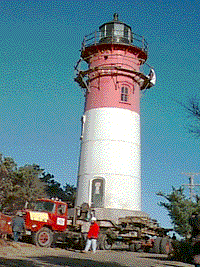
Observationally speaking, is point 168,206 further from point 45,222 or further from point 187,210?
point 45,222

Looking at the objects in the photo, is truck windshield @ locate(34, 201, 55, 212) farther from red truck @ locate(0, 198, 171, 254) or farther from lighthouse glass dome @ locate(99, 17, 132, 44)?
lighthouse glass dome @ locate(99, 17, 132, 44)

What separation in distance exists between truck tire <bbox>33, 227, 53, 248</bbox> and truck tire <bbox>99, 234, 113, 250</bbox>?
298 cm

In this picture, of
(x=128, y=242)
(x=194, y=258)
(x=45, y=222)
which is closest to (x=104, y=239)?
(x=128, y=242)

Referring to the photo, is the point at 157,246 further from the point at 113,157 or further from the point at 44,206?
the point at 44,206

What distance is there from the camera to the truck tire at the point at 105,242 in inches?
759

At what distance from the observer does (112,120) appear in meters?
24.6

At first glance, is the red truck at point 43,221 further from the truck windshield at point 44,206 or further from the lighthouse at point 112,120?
the lighthouse at point 112,120

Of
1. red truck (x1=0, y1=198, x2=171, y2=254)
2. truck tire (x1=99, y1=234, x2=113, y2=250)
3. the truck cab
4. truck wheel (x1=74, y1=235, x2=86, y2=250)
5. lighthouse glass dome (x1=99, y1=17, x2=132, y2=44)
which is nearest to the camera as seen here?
red truck (x1=0, y1=198, x2=171, y2=254)

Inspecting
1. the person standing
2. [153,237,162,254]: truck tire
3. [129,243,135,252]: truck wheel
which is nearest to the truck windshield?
the person standing

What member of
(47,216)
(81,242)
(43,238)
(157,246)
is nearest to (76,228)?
(81,242)

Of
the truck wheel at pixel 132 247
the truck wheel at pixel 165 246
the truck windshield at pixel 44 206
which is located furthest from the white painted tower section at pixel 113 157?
the truck windshield at pixel 44 206

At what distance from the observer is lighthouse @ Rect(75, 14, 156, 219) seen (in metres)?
23.2

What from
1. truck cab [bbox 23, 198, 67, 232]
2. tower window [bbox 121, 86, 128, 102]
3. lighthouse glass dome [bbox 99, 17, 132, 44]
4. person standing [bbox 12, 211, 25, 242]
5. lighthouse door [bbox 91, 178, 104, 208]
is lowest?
person standing [bbox 12, 211, 25, 242]

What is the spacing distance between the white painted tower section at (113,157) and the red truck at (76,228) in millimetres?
2276
